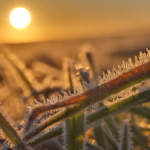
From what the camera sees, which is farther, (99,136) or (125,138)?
(99,136)

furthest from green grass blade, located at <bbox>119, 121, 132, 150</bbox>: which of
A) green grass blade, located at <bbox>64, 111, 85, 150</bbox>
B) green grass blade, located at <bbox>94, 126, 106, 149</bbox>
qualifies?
green grass blade, located at <bbox>94, 126, 106, 149</bbox>

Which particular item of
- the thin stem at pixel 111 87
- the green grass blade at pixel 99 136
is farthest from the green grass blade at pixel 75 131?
the green grass blade at pixel 99 136

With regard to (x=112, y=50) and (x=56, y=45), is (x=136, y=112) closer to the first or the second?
(x=112, y=50)

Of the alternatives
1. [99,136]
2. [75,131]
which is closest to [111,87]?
[75,131]

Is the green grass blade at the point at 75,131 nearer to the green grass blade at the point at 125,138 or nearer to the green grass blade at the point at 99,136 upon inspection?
the green grass blade at the point at 125,138

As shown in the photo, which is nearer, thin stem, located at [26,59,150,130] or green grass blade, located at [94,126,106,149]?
thin stem, located at [26,59,150,130]

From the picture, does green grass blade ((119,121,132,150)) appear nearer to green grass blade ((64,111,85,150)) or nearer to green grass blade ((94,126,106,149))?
green grass blade ((64,111,85,150))

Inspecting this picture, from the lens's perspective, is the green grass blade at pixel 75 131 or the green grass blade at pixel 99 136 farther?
the green grass blade at pixel 99 136

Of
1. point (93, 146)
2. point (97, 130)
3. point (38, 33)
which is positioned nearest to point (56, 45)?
point (38, 33)

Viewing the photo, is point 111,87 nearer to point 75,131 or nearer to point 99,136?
point 75,131

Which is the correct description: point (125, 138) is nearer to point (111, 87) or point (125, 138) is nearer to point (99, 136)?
point (111, 87)

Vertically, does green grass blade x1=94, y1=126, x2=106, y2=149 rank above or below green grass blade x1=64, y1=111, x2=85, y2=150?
above

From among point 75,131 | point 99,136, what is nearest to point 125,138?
point 75,131
